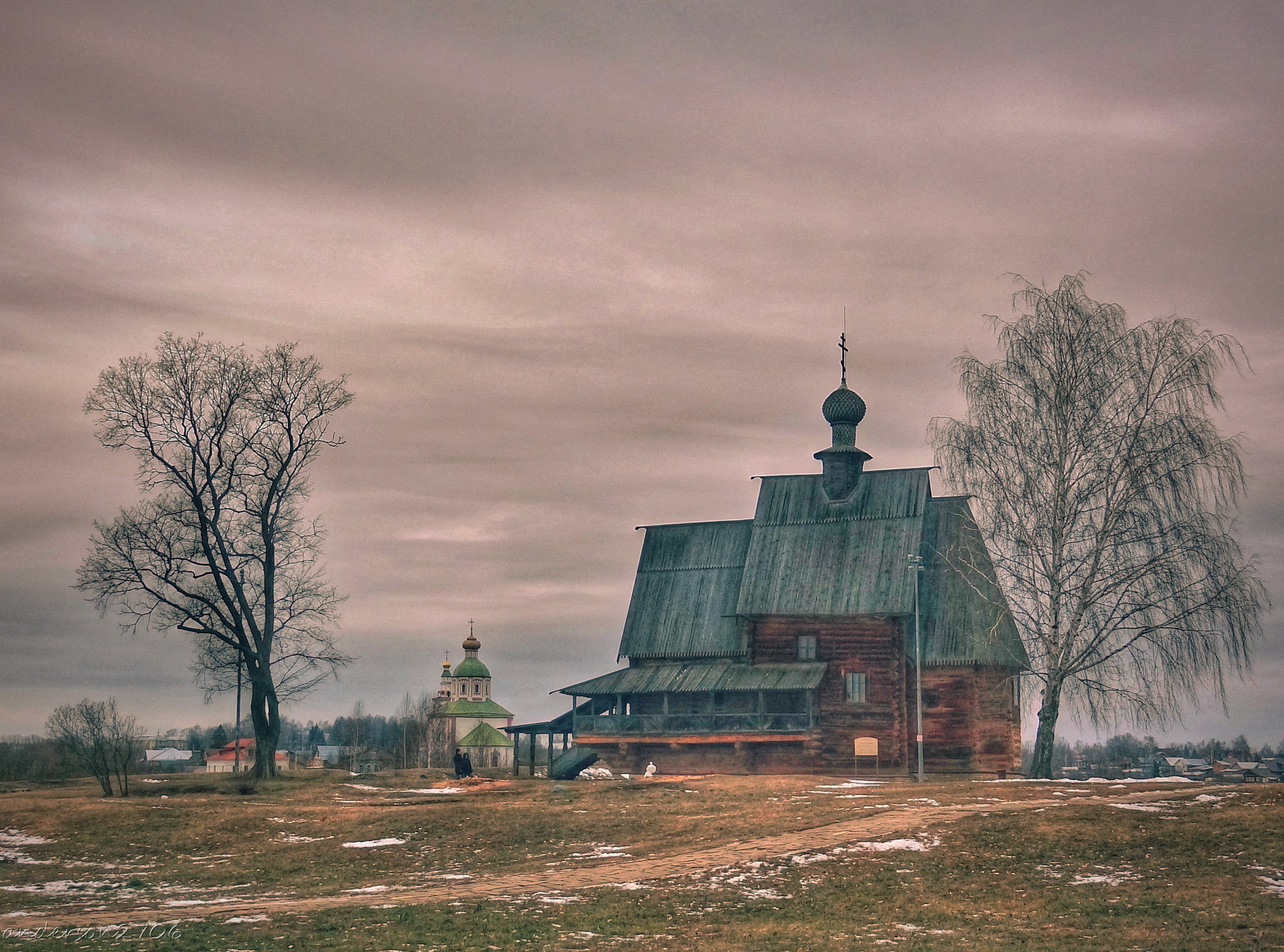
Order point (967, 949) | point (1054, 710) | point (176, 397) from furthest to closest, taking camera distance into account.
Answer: point (176, 397), point (1054, 710), point (967, 949)

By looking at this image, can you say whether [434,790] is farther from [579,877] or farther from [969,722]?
[579,877]

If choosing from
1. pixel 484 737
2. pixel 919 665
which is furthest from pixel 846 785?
pixel 484 737

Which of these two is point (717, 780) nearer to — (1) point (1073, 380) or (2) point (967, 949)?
(1) point (1073, 380)

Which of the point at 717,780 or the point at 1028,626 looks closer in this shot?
the point at 1028,626

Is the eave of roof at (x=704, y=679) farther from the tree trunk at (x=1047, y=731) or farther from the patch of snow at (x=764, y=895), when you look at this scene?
the patch of snow at (x=764, y=895)

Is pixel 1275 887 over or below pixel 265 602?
below

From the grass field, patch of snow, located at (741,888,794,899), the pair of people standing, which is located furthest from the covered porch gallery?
patch of snow, located at (741,888,794,899)

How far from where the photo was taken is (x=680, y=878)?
21.0 m

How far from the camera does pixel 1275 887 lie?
61.9ft

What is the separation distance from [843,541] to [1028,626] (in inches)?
611

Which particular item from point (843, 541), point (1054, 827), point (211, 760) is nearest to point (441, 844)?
point (1054, 827)

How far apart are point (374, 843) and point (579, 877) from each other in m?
7.89

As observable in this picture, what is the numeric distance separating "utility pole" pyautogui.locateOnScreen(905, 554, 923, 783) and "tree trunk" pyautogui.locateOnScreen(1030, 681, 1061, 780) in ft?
12.3

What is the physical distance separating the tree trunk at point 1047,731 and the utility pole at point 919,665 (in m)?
3.76
